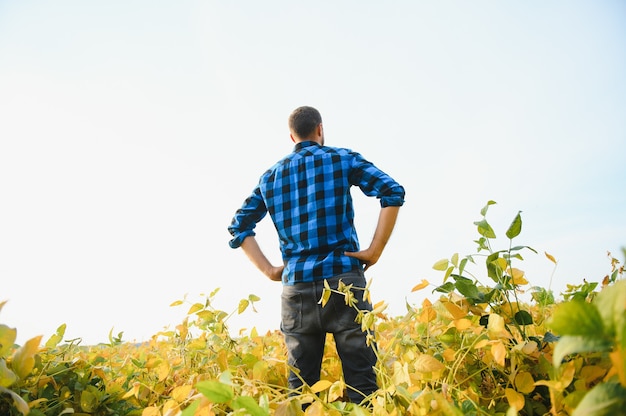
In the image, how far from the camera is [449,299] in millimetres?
964

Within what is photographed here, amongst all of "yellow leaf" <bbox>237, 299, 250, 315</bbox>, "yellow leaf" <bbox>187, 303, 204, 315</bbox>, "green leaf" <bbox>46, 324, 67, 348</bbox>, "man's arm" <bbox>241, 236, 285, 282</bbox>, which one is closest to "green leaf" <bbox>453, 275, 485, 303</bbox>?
"yellow leaf" <bbox>237, 299, 250, 315</bbox>

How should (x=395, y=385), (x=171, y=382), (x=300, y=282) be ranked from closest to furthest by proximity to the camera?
1. (x=395, y=385)
2. (x=171, y=382)
3. (x=300, y=282)

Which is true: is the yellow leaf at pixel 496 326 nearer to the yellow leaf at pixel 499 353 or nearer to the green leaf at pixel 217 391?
the yellow leaf at pixel 499 353

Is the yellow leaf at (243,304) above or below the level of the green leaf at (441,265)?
below

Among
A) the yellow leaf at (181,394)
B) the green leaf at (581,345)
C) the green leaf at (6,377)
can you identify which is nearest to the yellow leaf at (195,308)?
the yellow leaf at (181,394)

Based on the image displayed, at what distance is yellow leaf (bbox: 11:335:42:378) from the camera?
2.74ft

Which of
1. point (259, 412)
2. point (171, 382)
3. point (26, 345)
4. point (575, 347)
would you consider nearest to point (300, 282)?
point (171, 382)

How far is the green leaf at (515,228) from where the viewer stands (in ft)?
2.91

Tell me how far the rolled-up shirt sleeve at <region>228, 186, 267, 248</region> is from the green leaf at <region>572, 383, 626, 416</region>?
7.30ft

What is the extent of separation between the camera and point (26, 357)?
32.9 inches

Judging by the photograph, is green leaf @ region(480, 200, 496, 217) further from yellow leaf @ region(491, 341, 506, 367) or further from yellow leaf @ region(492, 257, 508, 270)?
yellow leaf @ region(491, 341, 506, 367)

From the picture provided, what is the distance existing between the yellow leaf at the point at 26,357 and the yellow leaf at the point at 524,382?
930 millimetres

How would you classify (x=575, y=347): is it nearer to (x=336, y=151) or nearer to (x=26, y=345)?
(x=26, y=345)

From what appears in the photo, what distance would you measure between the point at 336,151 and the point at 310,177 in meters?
0.21
